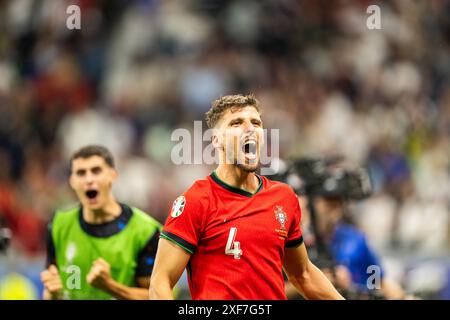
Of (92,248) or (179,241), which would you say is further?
(92,248)

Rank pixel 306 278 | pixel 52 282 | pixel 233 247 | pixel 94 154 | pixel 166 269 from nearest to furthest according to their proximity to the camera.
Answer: pixel 166 269, pixel 233 247, pixel 306 278, pixel 52 282, pixel 94 154

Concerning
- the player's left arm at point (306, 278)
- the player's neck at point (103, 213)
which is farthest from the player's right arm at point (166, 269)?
the player's neck at point (103, 213)

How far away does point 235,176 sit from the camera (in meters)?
3.70

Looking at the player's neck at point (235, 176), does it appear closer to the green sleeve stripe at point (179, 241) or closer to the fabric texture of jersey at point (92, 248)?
the green sleeve stripe at point (179, 241)

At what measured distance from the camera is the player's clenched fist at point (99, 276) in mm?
4734

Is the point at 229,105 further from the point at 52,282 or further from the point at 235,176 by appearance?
the point at 52,282

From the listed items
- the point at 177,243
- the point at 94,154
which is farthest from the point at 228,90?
the point at 177,243

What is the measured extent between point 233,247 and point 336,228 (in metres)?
2.98

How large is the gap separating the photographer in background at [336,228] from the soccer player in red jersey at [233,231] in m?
1.84

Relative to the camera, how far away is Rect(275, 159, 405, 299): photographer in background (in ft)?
18.4

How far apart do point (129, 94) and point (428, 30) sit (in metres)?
3.74

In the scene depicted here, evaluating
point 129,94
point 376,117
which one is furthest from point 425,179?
point 129,94

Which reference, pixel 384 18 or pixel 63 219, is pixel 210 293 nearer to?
pixel 63 219

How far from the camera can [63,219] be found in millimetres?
5457
